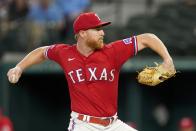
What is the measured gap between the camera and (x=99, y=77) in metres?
8.32

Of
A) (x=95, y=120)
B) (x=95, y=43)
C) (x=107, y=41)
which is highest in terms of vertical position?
(x=95, y=43)

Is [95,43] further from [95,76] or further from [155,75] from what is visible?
[155,75]

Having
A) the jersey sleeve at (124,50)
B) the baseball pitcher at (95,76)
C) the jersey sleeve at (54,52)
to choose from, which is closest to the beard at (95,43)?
the baseball pitcher at (95,76)

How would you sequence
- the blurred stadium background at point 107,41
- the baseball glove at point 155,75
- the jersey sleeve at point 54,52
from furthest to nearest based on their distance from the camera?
the blurred stadium background at point 107,41 < the jersey sleeve at point 54,52 < the baseball glove at point 155,75

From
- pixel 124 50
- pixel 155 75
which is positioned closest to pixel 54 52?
pixel 124 50

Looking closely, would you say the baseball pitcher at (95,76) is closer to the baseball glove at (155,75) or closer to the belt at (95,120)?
the belt at (95,120)

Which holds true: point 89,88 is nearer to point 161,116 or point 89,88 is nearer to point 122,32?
point 122,32

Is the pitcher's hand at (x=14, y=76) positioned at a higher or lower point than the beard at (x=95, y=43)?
lower

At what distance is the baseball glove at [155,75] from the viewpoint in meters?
8.03

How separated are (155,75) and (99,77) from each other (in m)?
0.58

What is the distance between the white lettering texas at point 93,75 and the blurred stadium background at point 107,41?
618 cm

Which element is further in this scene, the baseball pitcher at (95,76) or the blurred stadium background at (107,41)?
the blurred stadium background at (107,41)

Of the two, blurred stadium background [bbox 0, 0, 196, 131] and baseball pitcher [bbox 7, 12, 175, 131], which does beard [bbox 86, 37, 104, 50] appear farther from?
blurred stadium background [bbox 0, 0, 196, 131]

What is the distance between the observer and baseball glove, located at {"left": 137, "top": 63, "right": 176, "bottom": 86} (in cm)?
803
